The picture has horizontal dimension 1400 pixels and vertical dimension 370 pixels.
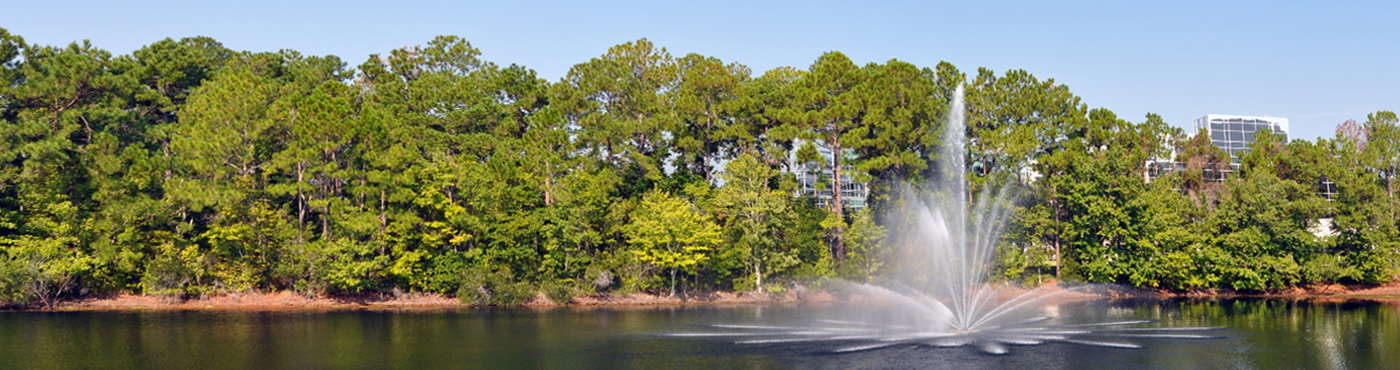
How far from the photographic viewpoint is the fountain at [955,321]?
4128 centimetres

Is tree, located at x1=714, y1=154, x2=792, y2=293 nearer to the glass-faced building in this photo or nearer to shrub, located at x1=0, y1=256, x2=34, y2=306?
shrub, located at x1=0, y1=256, x2=34, y2=306

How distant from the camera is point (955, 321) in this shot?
4675cm

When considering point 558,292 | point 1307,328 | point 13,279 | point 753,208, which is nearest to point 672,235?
point 753,208

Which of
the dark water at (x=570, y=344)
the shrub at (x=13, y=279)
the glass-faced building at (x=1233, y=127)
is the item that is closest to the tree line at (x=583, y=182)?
the shrub at (x=13, y=279)

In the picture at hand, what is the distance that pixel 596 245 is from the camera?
221 feet

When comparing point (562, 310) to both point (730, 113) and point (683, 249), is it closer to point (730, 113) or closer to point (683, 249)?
point (683, 249)

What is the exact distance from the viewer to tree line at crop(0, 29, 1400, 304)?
6078 cm

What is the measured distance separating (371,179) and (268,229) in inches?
338

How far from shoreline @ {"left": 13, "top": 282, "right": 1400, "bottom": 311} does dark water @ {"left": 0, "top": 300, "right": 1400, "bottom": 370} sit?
4.32 metres

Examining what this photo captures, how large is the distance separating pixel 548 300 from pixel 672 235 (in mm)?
10265

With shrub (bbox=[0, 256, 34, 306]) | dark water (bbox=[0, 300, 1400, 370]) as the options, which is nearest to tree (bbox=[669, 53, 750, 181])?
dark water (bbox=[0, 300, 1400, 370])

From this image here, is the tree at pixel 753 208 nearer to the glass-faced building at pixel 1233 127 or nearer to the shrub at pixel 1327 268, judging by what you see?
the shrub at pixel 1327 268

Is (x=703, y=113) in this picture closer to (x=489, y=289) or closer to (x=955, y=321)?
(x=489, y=289)

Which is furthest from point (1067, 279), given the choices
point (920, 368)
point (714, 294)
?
point (920, 368)
